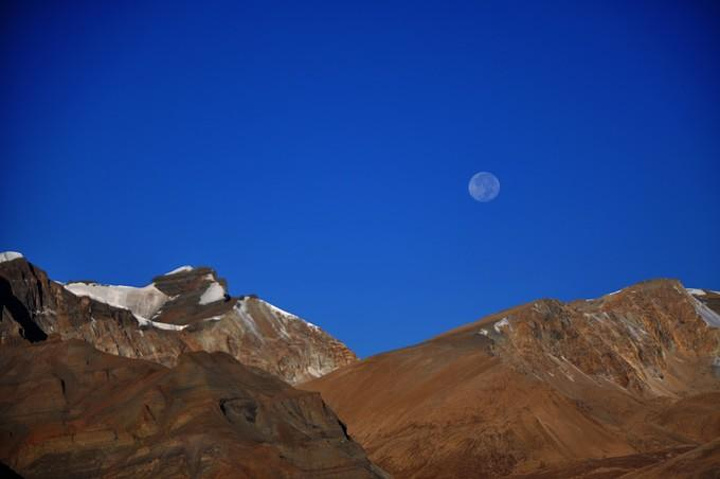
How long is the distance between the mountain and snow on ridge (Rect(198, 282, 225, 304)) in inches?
2365

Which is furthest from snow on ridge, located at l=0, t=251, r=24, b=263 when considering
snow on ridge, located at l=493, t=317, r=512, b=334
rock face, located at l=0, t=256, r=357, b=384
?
snow on ridge, located at l=493, t=317, r=512, b=334

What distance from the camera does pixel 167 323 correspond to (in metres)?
180

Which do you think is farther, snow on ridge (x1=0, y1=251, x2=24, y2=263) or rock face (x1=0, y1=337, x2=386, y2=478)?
snow on ridge (x1=0, y1=251, x2=24, y2=263)

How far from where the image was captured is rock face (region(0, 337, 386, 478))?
68.2 meters

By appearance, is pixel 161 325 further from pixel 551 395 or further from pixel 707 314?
pixel 707 314

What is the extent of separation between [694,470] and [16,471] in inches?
1642

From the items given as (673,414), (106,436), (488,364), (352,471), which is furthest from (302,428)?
(673,414)

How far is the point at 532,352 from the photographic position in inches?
4904

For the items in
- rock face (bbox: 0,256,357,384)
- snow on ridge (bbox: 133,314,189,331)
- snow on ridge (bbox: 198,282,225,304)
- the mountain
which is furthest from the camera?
snow on ridge (bbox: 198,282,225,304)

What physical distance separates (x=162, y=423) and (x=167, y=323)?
109m

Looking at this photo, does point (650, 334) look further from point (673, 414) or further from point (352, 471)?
point (352, 471)

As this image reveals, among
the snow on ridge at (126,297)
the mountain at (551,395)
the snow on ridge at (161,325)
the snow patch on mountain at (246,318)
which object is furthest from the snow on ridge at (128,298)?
the mountain at (551,395)

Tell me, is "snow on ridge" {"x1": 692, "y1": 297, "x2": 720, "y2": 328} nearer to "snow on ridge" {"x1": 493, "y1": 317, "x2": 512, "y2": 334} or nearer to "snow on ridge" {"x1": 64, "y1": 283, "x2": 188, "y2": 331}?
"snow on ridge" {"x1": 493, "y1": 317, "x2": 512, "y2": 334}

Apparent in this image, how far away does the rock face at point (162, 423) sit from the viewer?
2685 inches
